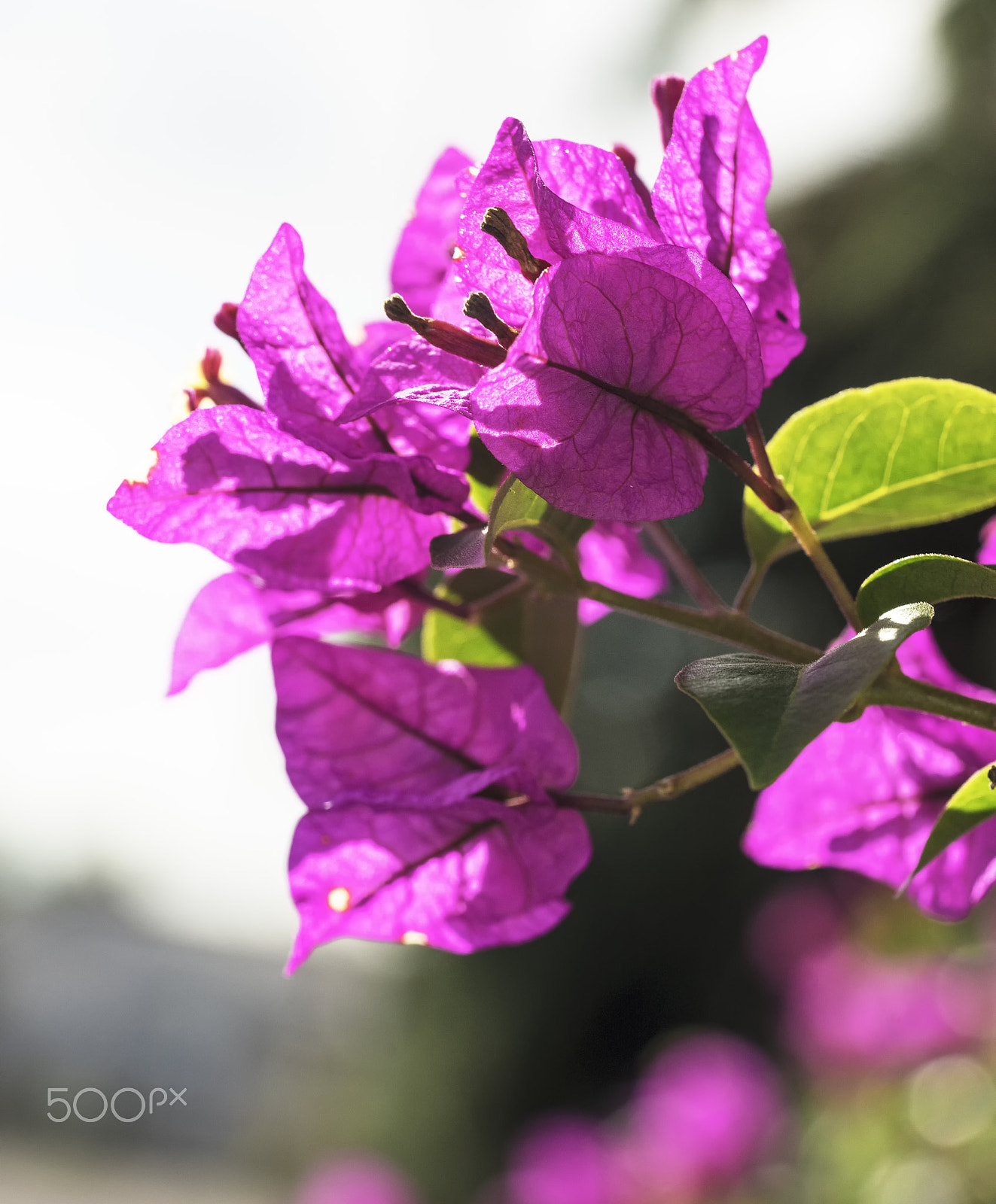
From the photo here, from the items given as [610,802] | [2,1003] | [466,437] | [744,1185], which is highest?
[466,437]

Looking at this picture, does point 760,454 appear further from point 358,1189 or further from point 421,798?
point 358,1189

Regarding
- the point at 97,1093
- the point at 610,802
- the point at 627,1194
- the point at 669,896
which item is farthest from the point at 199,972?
the point at 610,802

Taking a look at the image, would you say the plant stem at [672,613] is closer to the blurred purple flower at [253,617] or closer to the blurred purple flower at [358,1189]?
the blurred purple flower at [253,617]

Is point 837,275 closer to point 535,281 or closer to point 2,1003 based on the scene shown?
point 535,281

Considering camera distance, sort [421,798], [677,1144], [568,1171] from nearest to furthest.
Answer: [421,798] < [677,1144] < [568,1171]

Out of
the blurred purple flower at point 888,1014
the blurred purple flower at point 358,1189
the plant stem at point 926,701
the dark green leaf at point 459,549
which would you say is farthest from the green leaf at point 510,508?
the blurred purple flower at point 358,1189

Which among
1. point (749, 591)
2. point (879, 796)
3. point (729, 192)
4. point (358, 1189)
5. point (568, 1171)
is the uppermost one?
point (729, 192)

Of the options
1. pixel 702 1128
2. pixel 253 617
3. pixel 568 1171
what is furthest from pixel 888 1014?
pixel 253 617

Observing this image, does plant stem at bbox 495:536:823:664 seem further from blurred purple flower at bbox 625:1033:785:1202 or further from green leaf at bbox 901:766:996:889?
blurred purple flower at bbox 625:1033:785:1202
